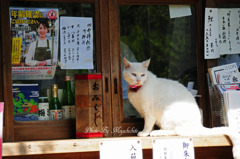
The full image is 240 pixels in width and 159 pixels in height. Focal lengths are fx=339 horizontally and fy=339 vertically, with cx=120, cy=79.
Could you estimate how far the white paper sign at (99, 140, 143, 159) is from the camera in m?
1.91

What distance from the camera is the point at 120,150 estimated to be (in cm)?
192

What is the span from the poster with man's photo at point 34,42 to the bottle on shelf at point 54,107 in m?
0.09

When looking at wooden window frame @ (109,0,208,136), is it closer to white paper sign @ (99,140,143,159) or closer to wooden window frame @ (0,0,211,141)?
wooden window frame @ (0,0,211,141)

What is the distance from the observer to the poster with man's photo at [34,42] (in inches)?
84.7

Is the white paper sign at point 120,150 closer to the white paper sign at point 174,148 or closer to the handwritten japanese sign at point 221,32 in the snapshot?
the white paper sign at point 174,148

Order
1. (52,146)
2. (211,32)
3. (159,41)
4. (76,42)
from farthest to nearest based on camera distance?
(159,41)
(211,32)
(76,42)
(52,146)

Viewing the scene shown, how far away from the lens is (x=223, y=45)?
2.36 m

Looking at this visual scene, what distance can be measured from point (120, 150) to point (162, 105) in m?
0.42

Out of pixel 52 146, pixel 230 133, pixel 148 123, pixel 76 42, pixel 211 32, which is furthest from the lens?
pixel 211 32

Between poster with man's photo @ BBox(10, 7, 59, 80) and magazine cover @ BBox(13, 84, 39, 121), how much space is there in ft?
0.21

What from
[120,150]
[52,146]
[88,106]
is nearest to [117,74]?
[88,106]

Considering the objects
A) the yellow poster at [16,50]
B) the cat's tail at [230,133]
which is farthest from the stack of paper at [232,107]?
the yellow poster at [16,50]

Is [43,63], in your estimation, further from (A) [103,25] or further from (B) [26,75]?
(A) [103,25]

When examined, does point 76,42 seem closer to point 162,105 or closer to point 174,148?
point 162,105
